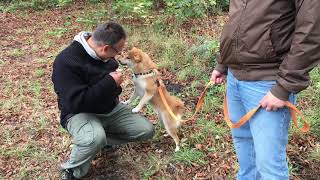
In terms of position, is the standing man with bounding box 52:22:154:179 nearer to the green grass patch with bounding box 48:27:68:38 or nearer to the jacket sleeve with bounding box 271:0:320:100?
the jacket sleeve with bounding box 271:0:320:100

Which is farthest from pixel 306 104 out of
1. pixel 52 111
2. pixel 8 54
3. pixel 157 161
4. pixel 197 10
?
pixel 8 54

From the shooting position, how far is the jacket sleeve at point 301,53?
1985 mm

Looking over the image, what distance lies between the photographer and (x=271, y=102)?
7.27ft

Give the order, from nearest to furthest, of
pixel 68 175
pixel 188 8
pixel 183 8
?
pixel 68 175 < pixel 188 8 < pixel 183 8

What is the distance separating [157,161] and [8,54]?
216 inches

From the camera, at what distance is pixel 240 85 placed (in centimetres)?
246

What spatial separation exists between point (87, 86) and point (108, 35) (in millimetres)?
541

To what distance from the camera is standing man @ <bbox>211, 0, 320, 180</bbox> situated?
6.71ft

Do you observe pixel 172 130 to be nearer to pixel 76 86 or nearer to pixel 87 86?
pixel 87 86

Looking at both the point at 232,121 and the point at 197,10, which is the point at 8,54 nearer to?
the point at 197,10

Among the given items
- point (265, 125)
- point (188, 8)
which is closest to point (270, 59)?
point (265, 125)

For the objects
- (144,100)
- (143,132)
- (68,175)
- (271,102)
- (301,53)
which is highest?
(301,53)

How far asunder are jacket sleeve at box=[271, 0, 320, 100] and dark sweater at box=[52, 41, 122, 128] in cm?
190

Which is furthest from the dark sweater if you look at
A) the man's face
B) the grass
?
the grass
